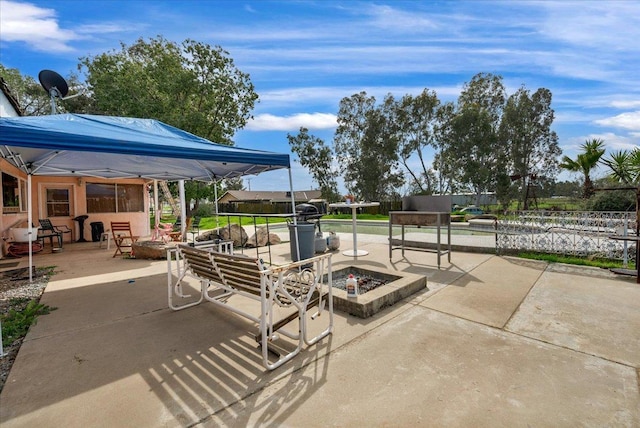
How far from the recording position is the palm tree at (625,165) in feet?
18.3

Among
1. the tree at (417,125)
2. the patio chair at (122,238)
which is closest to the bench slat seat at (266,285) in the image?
the patio chair at (122,238)

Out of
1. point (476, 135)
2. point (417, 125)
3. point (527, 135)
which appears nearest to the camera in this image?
point (476, 135)

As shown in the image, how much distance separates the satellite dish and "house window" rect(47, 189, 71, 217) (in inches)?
123

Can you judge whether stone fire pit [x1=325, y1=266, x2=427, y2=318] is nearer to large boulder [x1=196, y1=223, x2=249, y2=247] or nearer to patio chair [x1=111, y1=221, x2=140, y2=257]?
large boulder [x1=196, y1=223, x2=249, y2=247]

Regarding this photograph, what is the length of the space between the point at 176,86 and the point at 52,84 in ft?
24.8

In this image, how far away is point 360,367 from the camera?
2.22 meters

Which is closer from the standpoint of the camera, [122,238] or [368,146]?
[122,238]

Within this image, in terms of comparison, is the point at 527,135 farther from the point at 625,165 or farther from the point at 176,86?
the point at 176,86

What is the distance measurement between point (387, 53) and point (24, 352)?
8846mm

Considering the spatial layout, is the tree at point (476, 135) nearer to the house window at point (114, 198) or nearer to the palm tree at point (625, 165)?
the palm tree at point (625, 165)

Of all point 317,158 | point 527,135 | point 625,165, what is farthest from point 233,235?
point 527,135

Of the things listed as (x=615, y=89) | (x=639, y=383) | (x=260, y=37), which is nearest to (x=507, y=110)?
(x=615, y=89)

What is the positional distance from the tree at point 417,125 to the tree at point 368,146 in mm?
813

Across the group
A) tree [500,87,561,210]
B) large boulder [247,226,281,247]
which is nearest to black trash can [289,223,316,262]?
large boulder [247,226,281,247]
